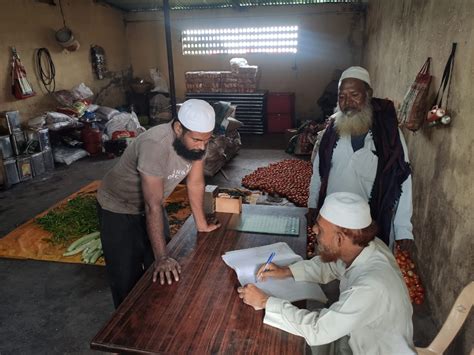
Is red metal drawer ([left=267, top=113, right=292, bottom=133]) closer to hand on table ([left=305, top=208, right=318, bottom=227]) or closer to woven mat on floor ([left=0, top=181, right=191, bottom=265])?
woven mat on floor ([left=0, top=181, right=191, bottom=265])

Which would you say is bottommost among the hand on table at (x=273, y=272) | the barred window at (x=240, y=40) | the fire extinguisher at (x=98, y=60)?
the hand on table at (x=273, y=272)

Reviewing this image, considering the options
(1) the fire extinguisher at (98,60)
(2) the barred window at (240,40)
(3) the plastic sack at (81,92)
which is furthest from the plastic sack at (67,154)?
(2) the barred window at (240,40)

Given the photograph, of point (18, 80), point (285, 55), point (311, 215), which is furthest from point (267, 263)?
point (285, 55)

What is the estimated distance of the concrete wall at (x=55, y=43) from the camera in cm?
730

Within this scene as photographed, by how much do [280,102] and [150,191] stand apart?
840cm

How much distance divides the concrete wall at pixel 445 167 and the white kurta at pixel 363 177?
0.36 metres

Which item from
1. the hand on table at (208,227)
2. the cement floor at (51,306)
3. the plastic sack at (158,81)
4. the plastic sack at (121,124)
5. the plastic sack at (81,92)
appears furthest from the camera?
the plastic sack at (158,81)

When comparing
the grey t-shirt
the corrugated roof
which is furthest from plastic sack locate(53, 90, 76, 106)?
the grey t-shirt

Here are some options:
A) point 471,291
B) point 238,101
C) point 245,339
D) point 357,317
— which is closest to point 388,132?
point 471,291

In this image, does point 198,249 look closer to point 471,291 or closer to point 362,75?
point 471,291

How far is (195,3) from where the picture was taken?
33.6ft

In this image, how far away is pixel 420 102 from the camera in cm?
336

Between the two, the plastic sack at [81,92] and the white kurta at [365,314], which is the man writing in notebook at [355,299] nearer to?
the white kurta at [365,314]

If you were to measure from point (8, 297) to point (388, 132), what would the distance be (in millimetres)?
3721
